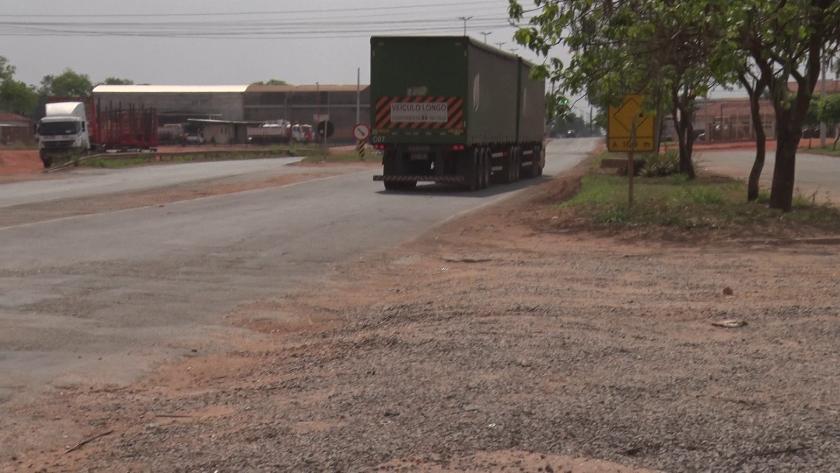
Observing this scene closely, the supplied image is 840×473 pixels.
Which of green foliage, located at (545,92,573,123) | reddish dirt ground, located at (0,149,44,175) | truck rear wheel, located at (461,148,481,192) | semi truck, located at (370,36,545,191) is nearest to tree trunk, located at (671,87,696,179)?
semi truck, located at (370,36,545,191)

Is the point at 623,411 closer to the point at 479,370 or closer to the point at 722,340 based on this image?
the point at 479,370

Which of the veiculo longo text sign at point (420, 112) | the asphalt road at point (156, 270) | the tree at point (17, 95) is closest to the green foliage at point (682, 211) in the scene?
the asphalt road at point (156, 270)

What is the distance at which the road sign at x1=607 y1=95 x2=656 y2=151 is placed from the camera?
54.7 ft

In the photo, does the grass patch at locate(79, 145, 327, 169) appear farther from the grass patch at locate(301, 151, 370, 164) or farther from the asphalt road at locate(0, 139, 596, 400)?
the asphalt road at locate(0, 139, 596, 400)

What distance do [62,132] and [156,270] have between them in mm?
40489

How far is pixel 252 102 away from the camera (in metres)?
109

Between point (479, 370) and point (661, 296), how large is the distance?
330 centimetres

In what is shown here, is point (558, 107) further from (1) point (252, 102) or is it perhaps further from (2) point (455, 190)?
(1) point (252, 102)

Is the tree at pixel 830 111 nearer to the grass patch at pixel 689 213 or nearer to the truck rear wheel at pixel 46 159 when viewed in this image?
the grass patch at pixel 689 213

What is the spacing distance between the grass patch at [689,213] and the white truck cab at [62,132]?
113ft

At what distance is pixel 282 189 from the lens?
25344mm

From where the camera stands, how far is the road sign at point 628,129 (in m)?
16.7

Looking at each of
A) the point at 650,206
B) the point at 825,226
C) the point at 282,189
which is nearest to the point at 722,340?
the point at 825,226

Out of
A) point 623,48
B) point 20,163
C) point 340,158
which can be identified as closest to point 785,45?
point 623,48
